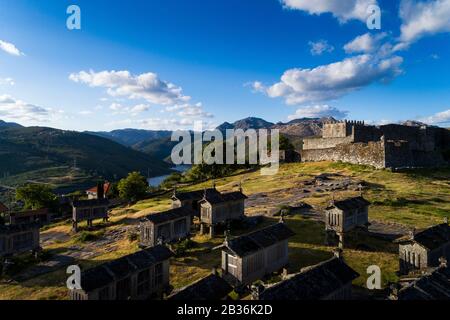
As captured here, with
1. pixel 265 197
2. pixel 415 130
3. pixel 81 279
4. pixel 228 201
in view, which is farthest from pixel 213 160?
pixel 81 279

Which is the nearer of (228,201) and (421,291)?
(421,291)

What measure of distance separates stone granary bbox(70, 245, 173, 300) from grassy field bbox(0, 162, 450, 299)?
9.02ft

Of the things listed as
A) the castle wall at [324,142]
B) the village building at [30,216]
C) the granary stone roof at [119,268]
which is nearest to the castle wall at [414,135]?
the castle wall at [324,142]

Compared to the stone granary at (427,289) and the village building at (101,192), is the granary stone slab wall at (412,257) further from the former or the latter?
the village building at (101,192)

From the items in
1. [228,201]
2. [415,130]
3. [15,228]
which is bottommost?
[15,228]

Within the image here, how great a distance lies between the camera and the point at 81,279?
20.0 metres

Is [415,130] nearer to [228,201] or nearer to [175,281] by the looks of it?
[228,201]

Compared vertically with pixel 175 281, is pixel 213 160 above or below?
above

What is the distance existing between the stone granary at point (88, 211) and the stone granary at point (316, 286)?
150 ft

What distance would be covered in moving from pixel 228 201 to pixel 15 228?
80.9 ft

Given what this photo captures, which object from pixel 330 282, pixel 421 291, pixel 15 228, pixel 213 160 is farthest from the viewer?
pixel 213 160
